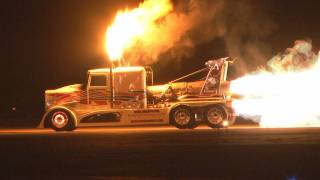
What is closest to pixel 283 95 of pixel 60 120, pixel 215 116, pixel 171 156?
pixel 215 116

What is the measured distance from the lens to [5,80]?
63.4 m

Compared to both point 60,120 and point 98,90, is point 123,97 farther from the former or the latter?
point 60,120

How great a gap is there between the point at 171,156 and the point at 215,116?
11.8 m

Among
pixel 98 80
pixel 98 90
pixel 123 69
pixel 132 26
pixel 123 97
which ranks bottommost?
pixel 123 97

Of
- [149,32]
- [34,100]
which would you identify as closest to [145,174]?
[149,32]

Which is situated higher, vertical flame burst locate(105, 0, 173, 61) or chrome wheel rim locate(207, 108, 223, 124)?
vertical flame burst locate(105, 0, 173, 61)

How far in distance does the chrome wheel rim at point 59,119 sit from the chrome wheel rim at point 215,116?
670cm

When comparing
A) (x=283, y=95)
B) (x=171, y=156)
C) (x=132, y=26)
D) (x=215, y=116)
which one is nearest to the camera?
(x=171, y=156)

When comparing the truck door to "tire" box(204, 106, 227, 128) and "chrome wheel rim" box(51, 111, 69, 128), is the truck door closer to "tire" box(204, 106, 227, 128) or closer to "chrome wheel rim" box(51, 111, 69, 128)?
"chrome wheel rim" box(51, 111, 69, 128)

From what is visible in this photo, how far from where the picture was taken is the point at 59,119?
2988cm

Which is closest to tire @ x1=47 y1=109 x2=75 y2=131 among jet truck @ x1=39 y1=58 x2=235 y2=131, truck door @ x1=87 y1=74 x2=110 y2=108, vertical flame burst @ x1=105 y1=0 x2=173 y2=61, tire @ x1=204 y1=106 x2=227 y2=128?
jet truck @ x1=39 y1=58 x2=235 y2=131

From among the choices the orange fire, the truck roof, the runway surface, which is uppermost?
the truck roof

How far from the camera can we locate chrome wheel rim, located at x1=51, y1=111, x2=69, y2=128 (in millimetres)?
29781

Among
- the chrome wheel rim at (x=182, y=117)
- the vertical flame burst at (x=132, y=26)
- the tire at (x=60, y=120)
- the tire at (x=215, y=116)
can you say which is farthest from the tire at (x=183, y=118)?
the tire at (x=60, y=120)
